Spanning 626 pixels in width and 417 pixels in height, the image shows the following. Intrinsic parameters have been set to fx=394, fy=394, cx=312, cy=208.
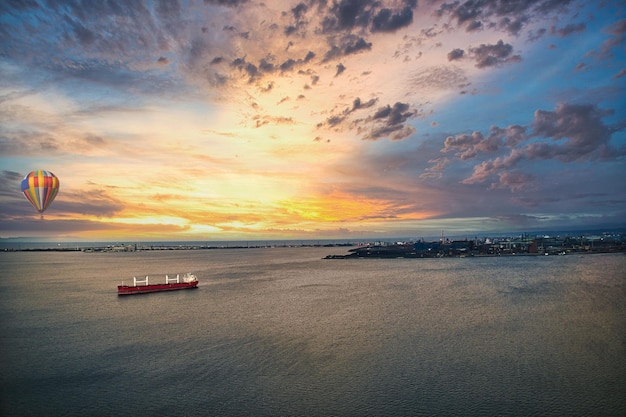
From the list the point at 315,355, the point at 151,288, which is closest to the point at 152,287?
the point at 151,288

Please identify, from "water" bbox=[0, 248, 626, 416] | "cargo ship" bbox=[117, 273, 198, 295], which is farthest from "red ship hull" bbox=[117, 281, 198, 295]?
"water" bbox=[0, 248, 626, 416]

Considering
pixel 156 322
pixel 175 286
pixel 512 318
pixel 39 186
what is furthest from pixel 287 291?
pixel 39 186

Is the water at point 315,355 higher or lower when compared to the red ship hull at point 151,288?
lower

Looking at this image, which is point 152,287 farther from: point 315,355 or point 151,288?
point 315,355

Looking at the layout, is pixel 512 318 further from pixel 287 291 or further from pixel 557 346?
pixel 287 291

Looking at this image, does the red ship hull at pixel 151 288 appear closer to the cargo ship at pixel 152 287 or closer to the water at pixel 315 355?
the cargo ship at pixel 152 287

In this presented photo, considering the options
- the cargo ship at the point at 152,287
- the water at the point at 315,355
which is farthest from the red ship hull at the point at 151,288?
the water at the point at 315,355
